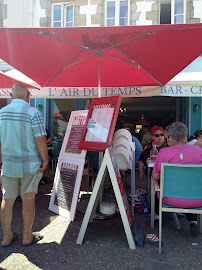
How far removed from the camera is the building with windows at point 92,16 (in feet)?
26.5

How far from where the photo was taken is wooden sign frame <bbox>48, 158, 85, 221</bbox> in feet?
10.5

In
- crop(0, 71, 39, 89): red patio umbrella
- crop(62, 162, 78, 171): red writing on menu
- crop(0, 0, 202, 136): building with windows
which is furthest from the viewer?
crop(0, 0, 202, 136): building with windows

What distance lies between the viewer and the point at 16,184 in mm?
2625

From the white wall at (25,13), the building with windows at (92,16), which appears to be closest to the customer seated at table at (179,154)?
the building with windows at (92,16)

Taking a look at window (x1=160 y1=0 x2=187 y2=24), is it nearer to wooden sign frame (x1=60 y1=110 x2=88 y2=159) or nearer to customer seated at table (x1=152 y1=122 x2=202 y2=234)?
wooden sign frame (x1=60 y1=110 x2=88 y2=159)

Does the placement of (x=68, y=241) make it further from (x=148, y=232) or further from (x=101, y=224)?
(x=148, y=232)

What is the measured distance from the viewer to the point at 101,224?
10.8 ft

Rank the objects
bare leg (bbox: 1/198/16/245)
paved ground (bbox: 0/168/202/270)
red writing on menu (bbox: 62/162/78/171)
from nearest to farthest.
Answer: paved ground (bbox: 0/168/202/270)
bare leg (bbox: 1/198/16/245)
red writing on menu (bbox: 62/162/78/171)

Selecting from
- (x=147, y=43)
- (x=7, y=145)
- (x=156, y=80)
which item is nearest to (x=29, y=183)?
(x=7, y=145)

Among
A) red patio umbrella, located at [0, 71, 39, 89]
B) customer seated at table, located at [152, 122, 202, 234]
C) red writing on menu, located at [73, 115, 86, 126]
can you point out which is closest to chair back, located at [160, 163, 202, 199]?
customer seated at table, located at [152, 122, 202, 234]

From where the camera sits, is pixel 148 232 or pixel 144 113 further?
pixel 144 113

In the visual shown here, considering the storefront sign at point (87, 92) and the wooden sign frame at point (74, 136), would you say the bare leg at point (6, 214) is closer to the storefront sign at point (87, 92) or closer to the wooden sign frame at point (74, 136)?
the wooden sign frame at point (74, 136)

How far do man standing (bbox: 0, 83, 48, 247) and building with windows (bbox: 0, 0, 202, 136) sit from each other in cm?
598

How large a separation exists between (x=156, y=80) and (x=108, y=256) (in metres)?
3.24
